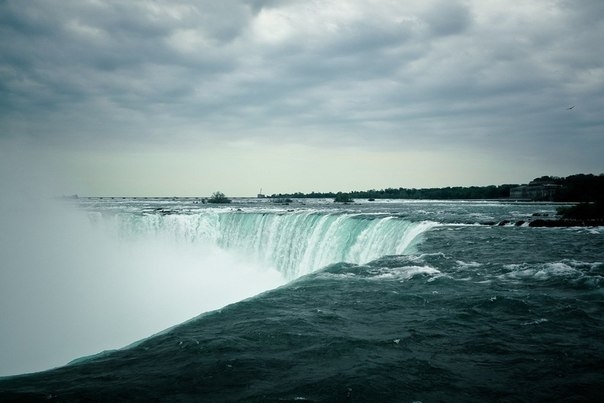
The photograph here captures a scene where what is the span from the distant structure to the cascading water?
6236cm

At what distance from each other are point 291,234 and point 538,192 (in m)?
69.9

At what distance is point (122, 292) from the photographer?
80.7ft

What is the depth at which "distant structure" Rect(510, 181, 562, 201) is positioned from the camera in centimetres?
7400

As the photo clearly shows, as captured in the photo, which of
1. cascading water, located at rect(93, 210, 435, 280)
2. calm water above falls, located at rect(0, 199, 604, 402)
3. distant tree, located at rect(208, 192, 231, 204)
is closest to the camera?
calm water above falls, located at rect(0, 199, 604, 402)

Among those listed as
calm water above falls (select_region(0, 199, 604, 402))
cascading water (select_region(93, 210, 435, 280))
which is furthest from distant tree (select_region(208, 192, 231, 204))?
calm water above falls (select_region(0, 199, 604, 402))

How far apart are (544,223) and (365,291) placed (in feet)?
66.2

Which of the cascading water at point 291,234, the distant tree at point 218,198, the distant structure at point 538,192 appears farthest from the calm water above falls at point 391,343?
the distant tree at point 218,198

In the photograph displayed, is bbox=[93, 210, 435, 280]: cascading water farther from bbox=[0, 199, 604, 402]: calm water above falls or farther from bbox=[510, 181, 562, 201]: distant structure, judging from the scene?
bbox=[510, 181, 562, 201]: distant structure

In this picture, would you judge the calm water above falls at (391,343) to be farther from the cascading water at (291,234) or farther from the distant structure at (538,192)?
the distant structure at (538,192)

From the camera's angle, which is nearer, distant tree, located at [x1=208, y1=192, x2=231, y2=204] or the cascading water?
the cascading water

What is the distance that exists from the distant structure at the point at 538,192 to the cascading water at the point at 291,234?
62.4 meters

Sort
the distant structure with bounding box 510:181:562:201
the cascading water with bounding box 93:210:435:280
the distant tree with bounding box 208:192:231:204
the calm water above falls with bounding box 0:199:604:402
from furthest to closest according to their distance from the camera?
the distant tree with bounding box 208:192:231:204 → the distant structure with bounding box 510:181:562:201 → the cascading water with bounding box 93:210:435:280 → the calm water above falls with bounding box 0:199:604:402

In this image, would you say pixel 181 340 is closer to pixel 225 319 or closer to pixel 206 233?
pixel 225 319

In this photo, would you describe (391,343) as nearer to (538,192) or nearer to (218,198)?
(538,192)
